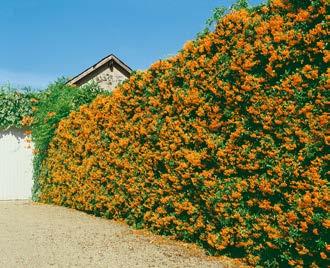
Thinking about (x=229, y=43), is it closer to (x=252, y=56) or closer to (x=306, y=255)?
(x=252, y=56)

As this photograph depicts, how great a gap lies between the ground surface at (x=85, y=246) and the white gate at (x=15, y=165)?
5.79 metres

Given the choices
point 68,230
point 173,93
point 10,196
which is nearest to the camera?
point 173,93

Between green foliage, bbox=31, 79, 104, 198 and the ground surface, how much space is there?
4.25 meters

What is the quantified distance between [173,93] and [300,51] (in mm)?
2947

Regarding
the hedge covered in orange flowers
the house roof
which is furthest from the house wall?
the hedge covered in orange flowers

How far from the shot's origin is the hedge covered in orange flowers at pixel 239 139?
5.81 metres

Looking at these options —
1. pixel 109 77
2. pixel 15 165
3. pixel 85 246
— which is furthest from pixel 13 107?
pixel 109 77

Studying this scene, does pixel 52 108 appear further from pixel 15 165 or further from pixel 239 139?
pixel 239 139

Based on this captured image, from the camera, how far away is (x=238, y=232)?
6848mm

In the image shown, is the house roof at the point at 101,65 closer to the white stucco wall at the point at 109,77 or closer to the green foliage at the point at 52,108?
the white stucco wall at the point at 109,77

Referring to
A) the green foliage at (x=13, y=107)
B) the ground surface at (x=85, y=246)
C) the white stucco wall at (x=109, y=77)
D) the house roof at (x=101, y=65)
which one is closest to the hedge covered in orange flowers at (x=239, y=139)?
the ground surface at (x=85, y=246)

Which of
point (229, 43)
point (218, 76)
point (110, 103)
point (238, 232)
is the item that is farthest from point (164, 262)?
point (110, 103)

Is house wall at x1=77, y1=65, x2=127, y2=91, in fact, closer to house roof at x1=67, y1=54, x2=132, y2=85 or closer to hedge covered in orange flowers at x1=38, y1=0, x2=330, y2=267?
house roof at x1=67, y1=54, x2=132, y2=85

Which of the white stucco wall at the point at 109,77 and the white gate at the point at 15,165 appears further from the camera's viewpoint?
the white stucco wall at the point at 109,77
